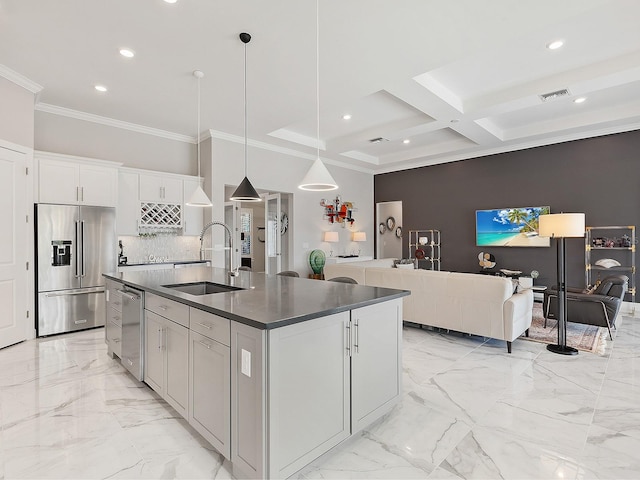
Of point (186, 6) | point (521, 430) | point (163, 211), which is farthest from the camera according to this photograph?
point (163, 211)

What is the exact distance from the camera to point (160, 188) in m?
5.59

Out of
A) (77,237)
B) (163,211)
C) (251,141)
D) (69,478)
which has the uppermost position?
(251,141)

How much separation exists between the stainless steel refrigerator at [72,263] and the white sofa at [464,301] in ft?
12.2

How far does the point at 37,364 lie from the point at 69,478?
7.22 ft

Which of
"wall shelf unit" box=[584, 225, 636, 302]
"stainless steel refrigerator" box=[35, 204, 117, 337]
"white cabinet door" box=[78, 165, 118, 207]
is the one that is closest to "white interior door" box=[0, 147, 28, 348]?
"stainless steel refrigerator" box=[35, 204, 117, 337]

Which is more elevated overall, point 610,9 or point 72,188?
→ point 610,9

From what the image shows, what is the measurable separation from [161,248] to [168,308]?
3886 millimetres

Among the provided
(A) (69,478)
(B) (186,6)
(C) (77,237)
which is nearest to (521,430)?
(A) (69,478)

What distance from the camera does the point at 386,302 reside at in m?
2.30

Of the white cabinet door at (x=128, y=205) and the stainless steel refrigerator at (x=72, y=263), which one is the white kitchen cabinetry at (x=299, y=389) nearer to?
the stainless steel refrigerator at (x=72, y=263)

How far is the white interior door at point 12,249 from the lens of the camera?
3865mm

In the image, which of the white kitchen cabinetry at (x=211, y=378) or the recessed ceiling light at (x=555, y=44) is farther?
the recessed ceiling light at (x=555, y=44)

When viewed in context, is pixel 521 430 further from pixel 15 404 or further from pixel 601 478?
pixel 15 404

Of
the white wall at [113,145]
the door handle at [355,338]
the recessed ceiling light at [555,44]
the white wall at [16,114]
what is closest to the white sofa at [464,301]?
the door handle at [355,338]
